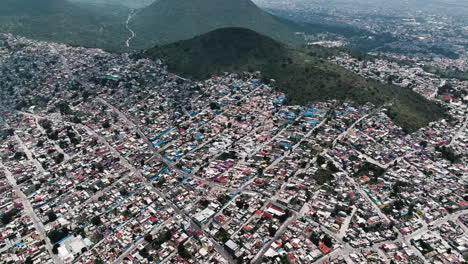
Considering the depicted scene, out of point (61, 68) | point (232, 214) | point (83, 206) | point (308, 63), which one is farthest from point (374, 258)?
point (61, 68)

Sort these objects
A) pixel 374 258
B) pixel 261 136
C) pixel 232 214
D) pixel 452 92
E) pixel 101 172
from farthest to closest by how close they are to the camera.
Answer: pixel 452 92
pixel 261 136
pixel 101 172
pixel 232 214
pixel 374 258

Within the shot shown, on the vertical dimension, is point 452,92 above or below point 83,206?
above

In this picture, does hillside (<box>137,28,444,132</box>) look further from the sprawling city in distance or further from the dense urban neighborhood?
the dense urban neighborhood

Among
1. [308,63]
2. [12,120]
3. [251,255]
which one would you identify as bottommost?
[12,120]

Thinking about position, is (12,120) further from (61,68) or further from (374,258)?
(374,258)

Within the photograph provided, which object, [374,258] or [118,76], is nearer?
[374,258]

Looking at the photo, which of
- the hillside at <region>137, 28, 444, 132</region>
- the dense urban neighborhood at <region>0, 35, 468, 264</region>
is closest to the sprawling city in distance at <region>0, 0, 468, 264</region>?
the dense urban neighborhood at <region>0, 35, 468, 264</region>

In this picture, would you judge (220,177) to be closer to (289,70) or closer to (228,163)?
(228,163)
